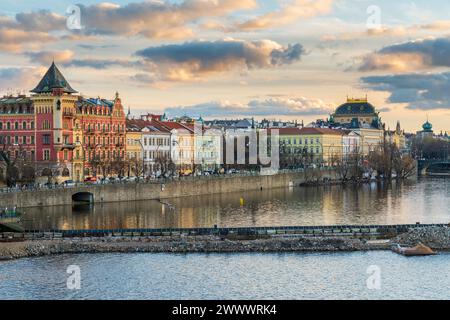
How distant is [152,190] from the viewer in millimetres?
76438

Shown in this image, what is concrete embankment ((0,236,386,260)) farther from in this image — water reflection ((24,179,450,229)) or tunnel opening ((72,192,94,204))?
tunnel opening ((72,192,94,204))

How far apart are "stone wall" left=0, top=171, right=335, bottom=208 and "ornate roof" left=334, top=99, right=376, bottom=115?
7767cm

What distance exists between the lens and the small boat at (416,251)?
43312 millimetres

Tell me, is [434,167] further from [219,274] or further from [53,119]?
[219,274]

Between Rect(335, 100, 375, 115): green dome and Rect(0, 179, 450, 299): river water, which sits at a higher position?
Rect(335, 100, 375, 115): green dome

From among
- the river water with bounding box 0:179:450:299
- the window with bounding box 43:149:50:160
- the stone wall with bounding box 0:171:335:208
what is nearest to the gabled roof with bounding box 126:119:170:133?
the stone wall with bounding box 0:171:335:208

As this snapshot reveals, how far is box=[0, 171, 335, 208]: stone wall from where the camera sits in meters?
64.2

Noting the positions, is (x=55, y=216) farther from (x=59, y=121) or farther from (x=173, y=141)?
(x=173, y=141)

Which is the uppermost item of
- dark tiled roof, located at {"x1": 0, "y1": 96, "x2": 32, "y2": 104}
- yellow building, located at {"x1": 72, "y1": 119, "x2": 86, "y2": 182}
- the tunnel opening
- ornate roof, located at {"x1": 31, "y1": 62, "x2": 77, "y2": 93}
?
ornate roof, located at {"x1": 31, "y1": 62, "x2": 77, "y2": 93}

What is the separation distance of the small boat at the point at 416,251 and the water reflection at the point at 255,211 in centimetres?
1383

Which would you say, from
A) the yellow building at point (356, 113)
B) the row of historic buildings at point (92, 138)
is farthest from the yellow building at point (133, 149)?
the yellow building at point (356, 113)

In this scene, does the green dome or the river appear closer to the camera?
the river
